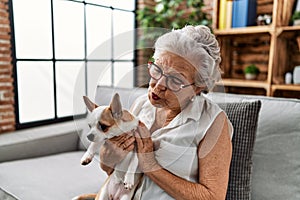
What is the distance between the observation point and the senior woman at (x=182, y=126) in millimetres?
752

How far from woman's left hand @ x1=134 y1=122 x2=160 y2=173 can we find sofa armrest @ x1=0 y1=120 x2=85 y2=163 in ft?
3.67

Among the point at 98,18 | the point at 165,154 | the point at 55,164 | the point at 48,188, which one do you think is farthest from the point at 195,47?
the point at 98,18

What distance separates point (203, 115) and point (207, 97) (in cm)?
8

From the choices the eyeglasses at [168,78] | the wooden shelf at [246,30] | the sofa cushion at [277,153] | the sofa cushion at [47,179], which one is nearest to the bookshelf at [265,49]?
the wooden shelf at [246,30]

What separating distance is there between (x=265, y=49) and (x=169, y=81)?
2.03 meters

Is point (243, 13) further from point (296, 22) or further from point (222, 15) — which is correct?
point (296, 22)

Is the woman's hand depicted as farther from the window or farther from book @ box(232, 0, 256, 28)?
book @ box(232, 0, 256, 28)

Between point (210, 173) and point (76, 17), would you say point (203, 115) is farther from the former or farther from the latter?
point (76, 17)

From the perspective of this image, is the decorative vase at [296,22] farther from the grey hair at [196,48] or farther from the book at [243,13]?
the grey hair at [196,48]

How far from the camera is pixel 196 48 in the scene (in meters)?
0.76

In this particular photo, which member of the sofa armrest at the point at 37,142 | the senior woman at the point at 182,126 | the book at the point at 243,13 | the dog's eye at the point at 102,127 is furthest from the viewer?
the book at the point at 243,13

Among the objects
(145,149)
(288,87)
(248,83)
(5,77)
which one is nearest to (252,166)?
(145,149)

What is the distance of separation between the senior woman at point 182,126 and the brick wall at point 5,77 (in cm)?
155

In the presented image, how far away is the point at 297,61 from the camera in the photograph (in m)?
2.25
